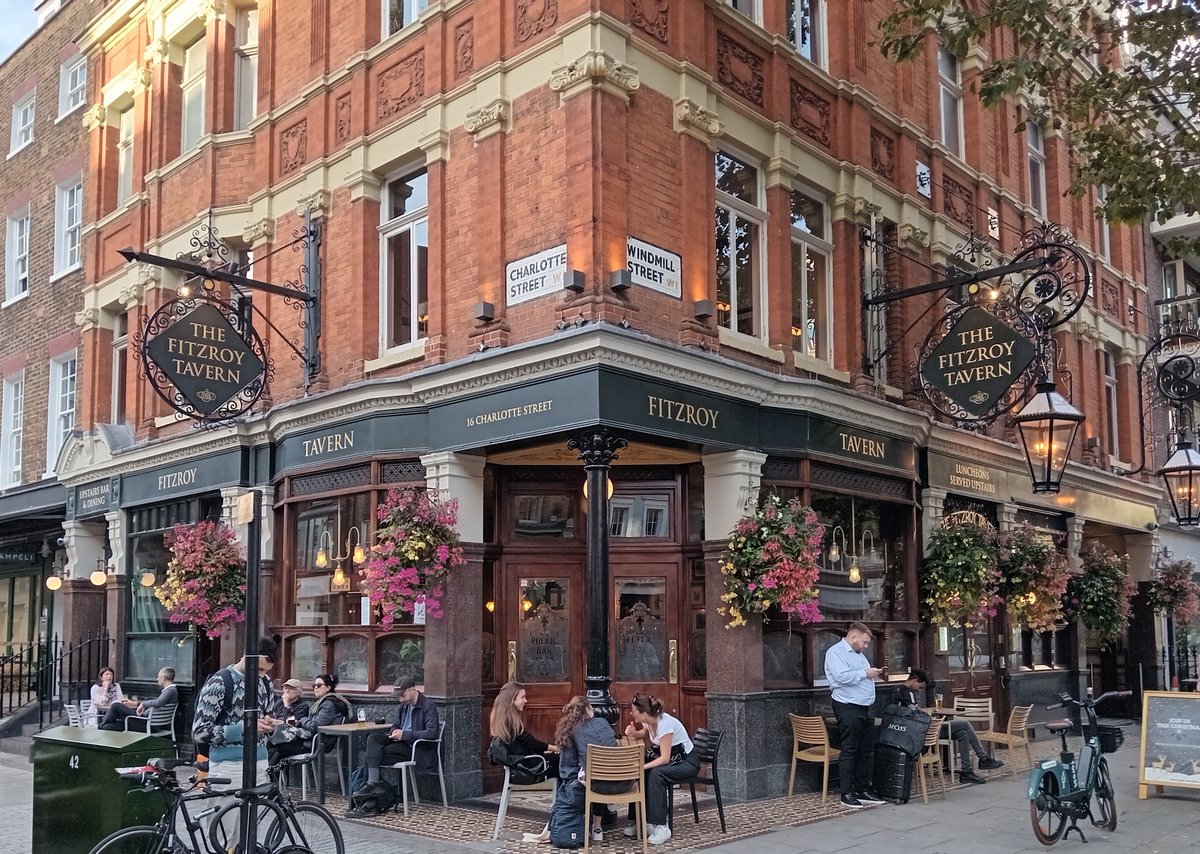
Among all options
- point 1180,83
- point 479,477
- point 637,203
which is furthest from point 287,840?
point 1180,83

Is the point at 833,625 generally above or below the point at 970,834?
above

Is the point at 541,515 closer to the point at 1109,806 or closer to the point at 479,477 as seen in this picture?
the point at 479,477

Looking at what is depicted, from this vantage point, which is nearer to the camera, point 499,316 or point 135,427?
point 499,316

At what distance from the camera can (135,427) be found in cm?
1736

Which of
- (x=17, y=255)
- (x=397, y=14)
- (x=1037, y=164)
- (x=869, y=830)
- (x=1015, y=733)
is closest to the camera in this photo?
(x=869, y=830)

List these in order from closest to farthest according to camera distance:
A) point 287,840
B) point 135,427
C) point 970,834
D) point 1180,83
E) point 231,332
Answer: point 287,840
point 970,834
point 1180,83
point 231,332
point 135,427

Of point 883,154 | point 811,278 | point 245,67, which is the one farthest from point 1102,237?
point 245,67

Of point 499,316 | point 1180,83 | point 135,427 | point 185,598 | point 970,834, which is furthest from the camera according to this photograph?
point 135,427

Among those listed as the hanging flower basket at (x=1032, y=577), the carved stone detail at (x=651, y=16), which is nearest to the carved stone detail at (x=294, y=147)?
the carved stone detail at (x=651, y=16)

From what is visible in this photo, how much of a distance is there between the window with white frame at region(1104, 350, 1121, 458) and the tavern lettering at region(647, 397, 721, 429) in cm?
1291

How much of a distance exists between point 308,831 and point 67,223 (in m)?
16.7

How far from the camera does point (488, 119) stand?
1234 centimetres

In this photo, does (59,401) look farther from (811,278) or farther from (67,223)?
(811,278)

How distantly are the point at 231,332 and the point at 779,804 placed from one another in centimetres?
789
